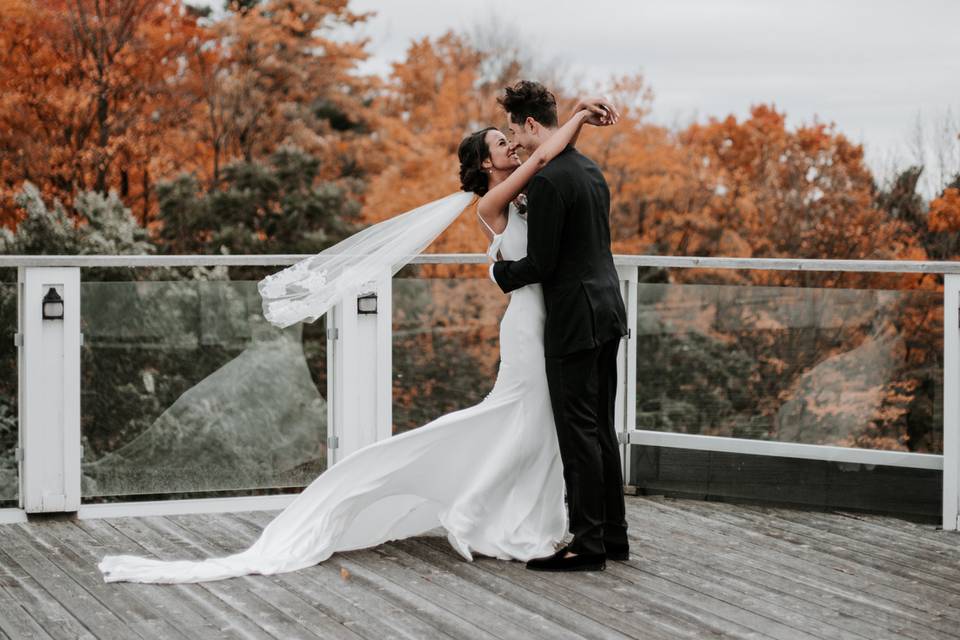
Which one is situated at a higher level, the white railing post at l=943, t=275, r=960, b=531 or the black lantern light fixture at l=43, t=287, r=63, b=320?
the black lantern light fixture at l=43, t=287, r=63, b=320

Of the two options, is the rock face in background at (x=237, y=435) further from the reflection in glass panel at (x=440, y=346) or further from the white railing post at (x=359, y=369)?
the reflection in glass panel at (x=440, y=346)

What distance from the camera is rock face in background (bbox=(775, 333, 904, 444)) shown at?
5.21 metres

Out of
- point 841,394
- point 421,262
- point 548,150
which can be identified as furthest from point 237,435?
point 841,394

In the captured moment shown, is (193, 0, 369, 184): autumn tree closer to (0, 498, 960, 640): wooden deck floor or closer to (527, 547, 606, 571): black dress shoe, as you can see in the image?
(0, 498, 960, 640): wooden deck floor

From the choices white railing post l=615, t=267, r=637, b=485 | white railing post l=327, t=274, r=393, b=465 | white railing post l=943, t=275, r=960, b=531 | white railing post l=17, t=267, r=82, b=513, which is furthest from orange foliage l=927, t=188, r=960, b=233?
white railing post l=17, t=267, r=82, b=513

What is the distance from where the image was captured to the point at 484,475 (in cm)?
445

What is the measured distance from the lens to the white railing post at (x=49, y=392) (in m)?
5.00

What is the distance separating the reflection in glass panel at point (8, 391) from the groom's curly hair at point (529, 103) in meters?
2.21

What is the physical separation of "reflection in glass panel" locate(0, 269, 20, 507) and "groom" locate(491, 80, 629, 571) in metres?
2.08

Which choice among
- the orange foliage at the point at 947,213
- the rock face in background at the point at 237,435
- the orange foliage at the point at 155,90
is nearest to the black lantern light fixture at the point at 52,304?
the rock face in background at the point at 237,435

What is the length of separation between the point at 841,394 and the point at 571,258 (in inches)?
70.3

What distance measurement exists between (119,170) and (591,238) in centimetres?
1602

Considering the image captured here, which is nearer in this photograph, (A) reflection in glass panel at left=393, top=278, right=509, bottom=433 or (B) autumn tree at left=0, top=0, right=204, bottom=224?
(A) reflection in glass panel at left=393, top=278, right=509, bottom=433

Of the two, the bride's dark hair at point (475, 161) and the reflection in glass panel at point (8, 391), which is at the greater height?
the bride's dark hair at point (475, 161)
